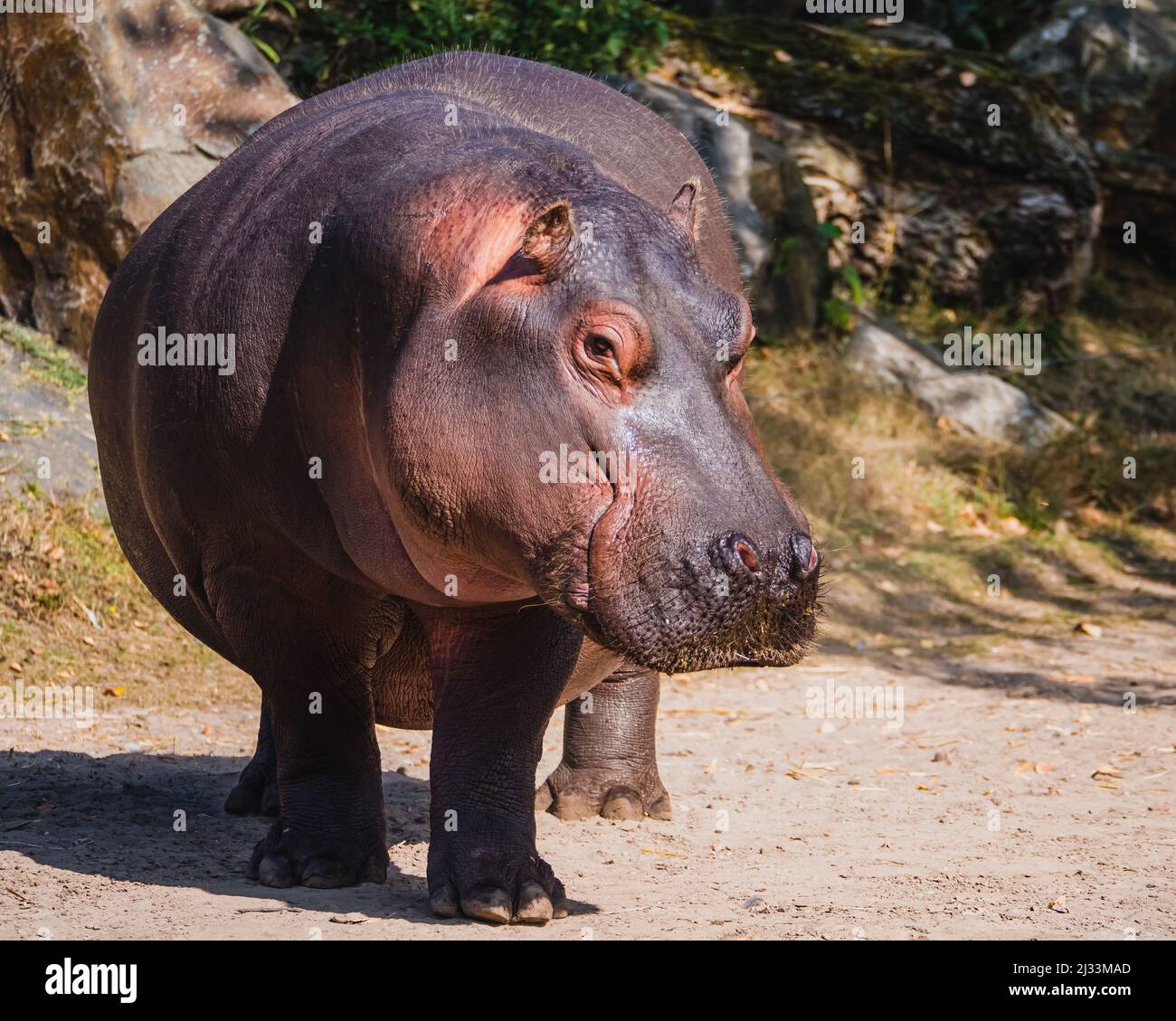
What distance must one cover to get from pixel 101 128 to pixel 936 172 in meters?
6.85

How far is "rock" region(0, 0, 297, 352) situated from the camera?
8938 millimetres

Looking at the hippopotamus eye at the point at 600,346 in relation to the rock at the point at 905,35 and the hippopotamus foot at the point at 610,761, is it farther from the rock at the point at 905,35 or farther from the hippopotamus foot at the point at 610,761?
the rock at the point at 905,35

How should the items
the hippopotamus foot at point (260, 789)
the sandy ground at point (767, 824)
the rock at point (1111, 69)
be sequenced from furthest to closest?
the rock at point (1111, 69) < the hippopotamus foot at point (260, 789) < the sandy ground at point (767, 824)

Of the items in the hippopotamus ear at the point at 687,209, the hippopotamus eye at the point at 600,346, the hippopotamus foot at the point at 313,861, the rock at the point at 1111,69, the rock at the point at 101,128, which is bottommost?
the hippopotamus foot at the point at 313,861

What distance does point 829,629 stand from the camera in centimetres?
915

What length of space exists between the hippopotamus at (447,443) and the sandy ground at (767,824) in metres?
0.41

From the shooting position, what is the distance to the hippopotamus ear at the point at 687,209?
4016 millimetres

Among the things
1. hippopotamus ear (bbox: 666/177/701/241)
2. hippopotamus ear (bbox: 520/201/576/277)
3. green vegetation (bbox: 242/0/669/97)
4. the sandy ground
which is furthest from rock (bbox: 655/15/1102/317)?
hippopotamus ear (bbox: 520/201/576/277)

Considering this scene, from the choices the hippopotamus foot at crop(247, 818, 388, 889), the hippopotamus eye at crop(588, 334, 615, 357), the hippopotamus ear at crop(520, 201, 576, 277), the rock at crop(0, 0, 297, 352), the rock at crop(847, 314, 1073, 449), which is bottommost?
the hippopotamus foot at crop(247, 818, 388, 889)

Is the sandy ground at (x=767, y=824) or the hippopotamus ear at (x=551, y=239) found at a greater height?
the hippopotamus ear at (x=551, y=239)

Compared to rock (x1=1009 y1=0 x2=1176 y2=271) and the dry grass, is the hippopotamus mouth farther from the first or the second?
rock (x1=1009 y1=0 x2=1176 y2=271)

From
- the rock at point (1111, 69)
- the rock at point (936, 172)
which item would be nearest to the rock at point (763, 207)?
the rock at point (936, 172)

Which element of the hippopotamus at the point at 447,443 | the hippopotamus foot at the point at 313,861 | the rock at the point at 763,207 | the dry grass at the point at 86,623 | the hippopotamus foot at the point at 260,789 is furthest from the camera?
the rock at the point at 763,207

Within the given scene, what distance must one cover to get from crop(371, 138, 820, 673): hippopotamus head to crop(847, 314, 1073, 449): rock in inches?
314
